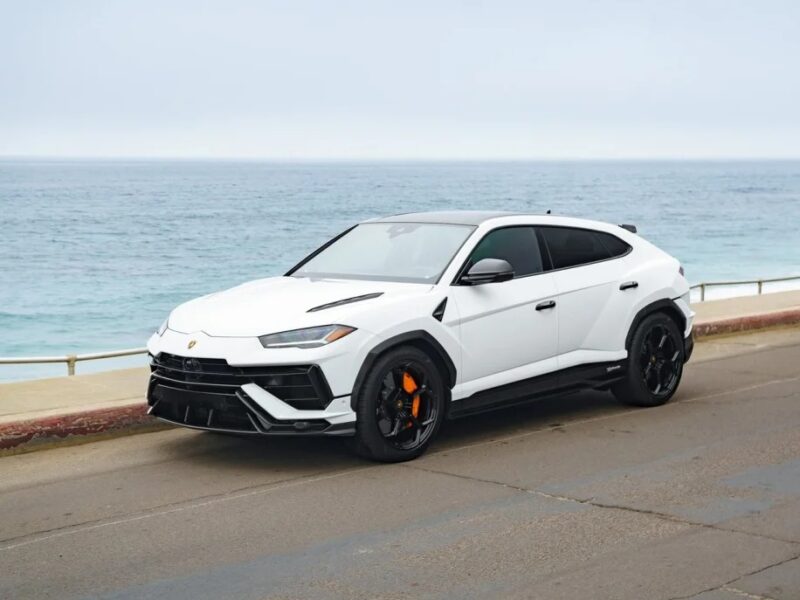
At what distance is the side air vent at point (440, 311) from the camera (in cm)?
803

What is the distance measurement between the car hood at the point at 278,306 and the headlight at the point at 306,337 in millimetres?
33

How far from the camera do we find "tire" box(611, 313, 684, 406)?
31.4ft

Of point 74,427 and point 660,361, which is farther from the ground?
point 660,361

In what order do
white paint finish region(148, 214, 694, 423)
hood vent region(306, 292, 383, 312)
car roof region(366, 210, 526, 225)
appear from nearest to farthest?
white paint finish region(148, 214, 694, 423) < hood vent region(306, 292, 383, 312) < car roof region(366, 210, 526, 225)

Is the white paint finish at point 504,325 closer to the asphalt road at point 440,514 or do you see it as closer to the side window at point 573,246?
the side window at point 573,246

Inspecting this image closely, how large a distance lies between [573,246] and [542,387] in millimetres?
1218

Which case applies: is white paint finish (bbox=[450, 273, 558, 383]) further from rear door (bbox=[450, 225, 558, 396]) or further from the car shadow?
the car shadow

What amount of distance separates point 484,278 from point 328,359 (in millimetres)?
1398

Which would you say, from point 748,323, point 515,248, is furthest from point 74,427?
point 748,323

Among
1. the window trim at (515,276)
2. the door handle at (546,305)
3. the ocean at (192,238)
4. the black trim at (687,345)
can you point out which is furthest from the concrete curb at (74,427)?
the ocean at (192,238)

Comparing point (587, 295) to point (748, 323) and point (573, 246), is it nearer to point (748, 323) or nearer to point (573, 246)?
point (573, 246)

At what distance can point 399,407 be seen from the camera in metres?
7.84

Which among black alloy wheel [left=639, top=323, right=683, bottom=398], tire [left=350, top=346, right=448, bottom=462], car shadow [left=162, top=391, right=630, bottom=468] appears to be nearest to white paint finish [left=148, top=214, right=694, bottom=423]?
tire [left=350, top=346, right=448, bottom=462]

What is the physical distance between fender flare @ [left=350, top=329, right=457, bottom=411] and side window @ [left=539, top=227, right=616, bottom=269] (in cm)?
146
